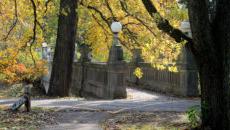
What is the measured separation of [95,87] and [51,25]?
9.09 m

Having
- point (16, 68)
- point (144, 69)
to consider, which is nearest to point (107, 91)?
point (144, 69)

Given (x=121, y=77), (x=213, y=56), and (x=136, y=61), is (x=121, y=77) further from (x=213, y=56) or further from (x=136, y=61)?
(x=213, y=56)

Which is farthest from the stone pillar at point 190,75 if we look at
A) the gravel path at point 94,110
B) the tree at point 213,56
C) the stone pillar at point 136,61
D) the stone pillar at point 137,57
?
the tree at point 213,56

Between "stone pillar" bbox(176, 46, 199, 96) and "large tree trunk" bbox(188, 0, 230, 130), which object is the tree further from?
"stone pillar" bbox(176, 46, 199, 96)

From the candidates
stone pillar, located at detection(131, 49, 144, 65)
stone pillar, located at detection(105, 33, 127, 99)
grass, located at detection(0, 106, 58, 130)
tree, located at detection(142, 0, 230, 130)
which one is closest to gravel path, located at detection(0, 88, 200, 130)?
grass, located at detection(0, 106, 58, 130)

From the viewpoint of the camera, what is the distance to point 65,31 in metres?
21.0

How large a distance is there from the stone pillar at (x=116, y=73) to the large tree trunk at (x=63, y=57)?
5.79 feet

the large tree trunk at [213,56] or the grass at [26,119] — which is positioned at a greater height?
the large tree trunk at [213,56]

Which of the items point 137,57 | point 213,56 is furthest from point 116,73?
point 213,56

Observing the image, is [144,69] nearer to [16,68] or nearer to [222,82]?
[16,68]

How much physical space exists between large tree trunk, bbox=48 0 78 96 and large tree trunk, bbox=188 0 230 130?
38.4 ft

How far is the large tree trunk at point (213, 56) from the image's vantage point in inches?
377

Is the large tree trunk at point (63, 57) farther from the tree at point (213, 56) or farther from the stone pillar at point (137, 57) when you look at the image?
the tree at point (213, 56)

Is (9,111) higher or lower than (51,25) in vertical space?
lower
